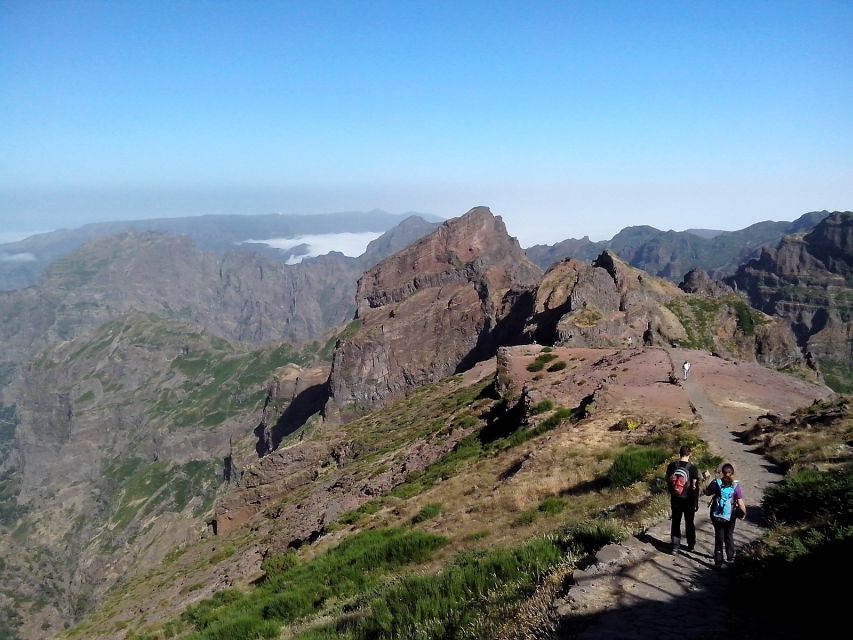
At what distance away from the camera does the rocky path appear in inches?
302

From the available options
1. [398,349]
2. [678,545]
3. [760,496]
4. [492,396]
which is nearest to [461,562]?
[678,545]

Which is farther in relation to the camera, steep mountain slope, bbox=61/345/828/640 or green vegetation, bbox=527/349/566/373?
green vegetation, bbox=527/349/566/373

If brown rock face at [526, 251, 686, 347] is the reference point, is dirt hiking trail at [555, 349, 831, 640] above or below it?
above

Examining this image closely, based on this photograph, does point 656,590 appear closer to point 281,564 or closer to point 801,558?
point 801,558

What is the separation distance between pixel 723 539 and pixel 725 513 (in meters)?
0.54

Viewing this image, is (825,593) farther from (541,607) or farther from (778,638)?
(541,607)

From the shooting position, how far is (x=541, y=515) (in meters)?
17.7

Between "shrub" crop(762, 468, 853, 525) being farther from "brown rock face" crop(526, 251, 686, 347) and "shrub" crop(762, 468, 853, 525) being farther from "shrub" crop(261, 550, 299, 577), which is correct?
"brown rock face" crop(526, 251, 686, 347)

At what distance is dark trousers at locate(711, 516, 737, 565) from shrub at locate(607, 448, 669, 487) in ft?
24.0

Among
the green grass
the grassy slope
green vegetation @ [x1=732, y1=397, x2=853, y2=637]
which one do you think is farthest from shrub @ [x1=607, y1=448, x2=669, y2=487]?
the green grass

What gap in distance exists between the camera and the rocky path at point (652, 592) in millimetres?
7668

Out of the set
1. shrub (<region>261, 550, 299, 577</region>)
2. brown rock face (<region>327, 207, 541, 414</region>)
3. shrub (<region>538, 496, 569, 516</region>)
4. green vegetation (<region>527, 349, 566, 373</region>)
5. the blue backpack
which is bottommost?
brown rock face (<region>327, 207, 541, 414</region>)

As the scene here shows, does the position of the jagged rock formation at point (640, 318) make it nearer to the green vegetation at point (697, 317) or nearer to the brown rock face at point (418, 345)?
the green vegetation at point (697, 317)

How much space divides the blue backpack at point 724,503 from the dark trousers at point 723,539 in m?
0.10
